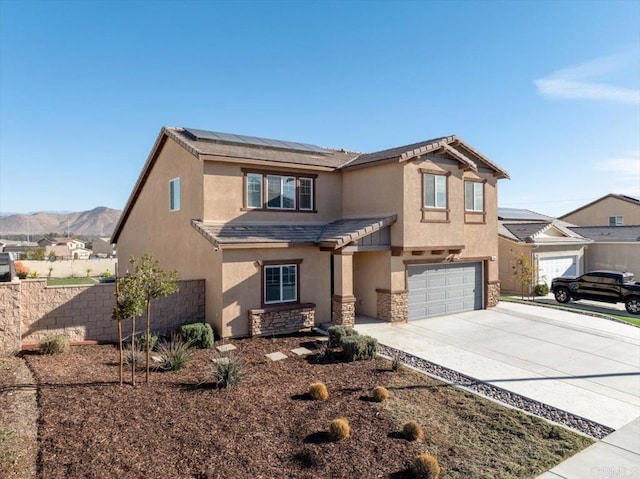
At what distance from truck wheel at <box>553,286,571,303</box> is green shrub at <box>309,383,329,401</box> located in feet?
61.1

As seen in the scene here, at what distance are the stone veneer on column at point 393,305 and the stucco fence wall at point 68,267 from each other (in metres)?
33.7

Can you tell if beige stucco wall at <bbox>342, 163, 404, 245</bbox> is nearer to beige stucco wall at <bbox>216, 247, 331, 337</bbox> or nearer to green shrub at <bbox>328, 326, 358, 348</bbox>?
beige stucco wall at <bbox>216, 247, 331, 337</bbox>

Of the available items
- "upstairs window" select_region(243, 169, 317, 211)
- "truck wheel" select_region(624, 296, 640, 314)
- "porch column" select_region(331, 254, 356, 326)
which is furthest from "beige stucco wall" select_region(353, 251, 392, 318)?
"truck wheel" select_region(624, 296, 640, 314)

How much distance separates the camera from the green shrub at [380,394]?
28.1ft

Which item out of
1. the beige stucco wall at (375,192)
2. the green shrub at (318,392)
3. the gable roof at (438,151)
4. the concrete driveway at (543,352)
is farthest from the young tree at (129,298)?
the gable roof at (438,151)

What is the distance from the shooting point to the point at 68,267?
39781 mm

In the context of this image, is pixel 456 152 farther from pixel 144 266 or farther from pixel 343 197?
pixel 144 266

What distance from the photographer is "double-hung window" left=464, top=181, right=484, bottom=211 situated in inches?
717

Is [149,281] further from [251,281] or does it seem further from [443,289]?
[443,289]

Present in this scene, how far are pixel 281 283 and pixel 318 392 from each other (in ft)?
20.5

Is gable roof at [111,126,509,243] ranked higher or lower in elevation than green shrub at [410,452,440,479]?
higher

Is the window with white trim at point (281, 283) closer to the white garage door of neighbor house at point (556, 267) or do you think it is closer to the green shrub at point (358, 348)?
the green shrub at point (358, 348)

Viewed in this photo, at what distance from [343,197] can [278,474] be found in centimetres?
1325

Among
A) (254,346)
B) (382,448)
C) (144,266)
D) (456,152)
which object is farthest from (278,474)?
(456,152)
